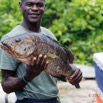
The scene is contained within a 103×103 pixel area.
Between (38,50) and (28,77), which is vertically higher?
(38,50)

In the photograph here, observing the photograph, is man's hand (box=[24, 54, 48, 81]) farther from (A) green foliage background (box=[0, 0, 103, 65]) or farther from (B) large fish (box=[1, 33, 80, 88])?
(A) green foliage background (box=[0, 0, 103, 65])

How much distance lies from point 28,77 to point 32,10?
0.57 m

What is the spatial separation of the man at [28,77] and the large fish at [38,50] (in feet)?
0.51

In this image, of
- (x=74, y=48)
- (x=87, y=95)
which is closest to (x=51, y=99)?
(x=87, y=95)

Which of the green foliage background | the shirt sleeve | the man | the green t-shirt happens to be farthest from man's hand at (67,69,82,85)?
the green foliage background

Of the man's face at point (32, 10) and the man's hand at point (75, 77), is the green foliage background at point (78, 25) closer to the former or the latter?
the man's face at point (32, 10)

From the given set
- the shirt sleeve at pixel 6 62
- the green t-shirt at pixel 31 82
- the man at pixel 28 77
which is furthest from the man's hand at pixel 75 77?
the shirt sleeve at pixel 6 62

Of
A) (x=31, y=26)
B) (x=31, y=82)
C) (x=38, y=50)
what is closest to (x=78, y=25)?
(x=31, y=26)

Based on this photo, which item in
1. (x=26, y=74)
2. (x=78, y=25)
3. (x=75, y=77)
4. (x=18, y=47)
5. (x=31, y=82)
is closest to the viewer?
(x=18, y=47)

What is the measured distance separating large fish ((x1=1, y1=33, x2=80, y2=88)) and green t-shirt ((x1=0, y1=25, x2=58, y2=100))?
281mm

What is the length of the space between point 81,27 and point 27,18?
6.06 m

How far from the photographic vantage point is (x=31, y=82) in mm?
3156

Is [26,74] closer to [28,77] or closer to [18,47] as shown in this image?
[28,77]

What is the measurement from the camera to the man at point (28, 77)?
306cm
